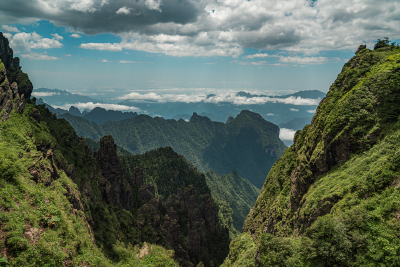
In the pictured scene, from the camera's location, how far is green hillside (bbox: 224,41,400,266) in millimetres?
16047

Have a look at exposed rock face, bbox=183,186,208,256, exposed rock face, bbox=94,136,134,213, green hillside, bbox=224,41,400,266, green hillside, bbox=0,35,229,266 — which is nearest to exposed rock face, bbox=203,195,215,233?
green hillside, bbox=0,35,229,266

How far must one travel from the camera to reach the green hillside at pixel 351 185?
52.6 feet

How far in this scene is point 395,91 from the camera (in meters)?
25.5

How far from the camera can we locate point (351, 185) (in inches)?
838

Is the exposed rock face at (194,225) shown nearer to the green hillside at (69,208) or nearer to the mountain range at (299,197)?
the green hillside at (69,208)

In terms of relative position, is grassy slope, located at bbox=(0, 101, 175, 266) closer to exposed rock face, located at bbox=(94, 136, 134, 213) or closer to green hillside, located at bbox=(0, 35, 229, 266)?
green hillside, located at bbox=(0, 35, 229, 266)

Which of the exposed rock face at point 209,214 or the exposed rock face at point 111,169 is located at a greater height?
the exposed rock face at point 111,169

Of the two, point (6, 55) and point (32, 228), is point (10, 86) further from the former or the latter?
point (32, 228)

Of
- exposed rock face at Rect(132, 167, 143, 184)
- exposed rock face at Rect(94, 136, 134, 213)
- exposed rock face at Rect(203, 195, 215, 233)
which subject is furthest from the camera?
exposed rock face at Rect(132, 167, 143, 184)

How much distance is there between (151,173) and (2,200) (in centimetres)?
14859

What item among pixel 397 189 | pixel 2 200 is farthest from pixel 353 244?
pixel 2 200

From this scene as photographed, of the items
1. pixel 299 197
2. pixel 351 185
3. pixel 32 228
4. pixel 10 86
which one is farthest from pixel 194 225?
pixel 32 228

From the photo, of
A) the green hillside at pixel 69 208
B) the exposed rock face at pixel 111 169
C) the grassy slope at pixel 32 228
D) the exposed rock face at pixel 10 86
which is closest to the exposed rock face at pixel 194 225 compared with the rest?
the green hillside at pixel 69 208

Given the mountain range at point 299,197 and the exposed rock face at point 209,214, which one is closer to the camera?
the mountain range at point 299,197
